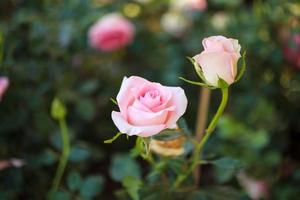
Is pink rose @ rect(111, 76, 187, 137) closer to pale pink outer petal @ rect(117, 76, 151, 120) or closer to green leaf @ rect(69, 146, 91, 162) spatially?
pale pink outer petal @ rect(117, 76, 151, 120)

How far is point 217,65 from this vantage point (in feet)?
2.03

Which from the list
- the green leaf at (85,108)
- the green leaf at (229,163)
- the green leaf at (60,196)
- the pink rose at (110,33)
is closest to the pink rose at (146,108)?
the green leaf at (229,163)

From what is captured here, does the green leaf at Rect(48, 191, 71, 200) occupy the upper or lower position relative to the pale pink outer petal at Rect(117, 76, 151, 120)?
lower

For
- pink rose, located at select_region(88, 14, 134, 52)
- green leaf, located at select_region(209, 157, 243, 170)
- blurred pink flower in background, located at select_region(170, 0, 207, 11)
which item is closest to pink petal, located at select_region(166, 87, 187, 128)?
green leaf, located at select_region(209, 157, 243, 170)

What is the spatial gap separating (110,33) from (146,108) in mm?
832

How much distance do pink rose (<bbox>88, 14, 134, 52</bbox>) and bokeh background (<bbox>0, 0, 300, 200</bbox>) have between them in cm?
3

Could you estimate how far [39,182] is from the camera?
3.40 ft

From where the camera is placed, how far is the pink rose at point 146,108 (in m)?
0.61

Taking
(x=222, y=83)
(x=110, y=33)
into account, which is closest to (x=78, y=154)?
(x=222, y=83)

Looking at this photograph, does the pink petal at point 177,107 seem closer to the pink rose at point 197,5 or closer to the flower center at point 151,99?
the flower center at point 151,99

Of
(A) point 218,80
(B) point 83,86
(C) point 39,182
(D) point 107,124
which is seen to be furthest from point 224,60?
(D) point 107,124

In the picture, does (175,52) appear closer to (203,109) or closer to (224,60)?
(203,109)

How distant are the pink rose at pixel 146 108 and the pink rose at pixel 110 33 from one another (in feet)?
2.47

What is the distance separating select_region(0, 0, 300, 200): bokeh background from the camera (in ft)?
3.36
